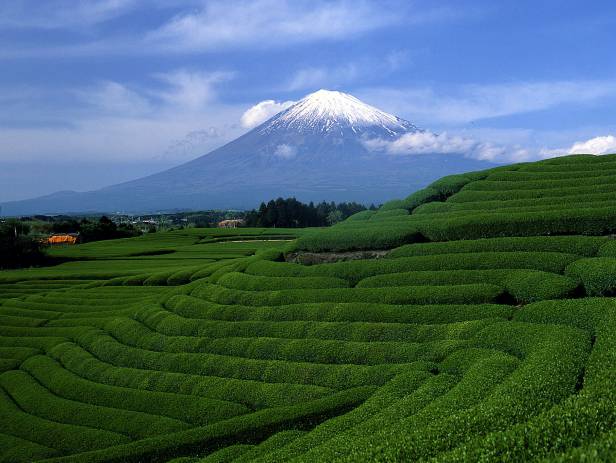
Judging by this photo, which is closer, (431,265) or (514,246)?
(514,246)

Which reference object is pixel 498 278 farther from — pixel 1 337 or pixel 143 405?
pixel 1 337

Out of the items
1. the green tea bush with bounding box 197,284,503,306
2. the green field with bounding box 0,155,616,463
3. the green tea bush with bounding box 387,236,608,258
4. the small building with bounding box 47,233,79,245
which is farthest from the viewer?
the small building with bounding box 47,233,79,245

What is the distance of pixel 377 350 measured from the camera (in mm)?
20703

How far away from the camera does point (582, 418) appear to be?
9938 millimetres

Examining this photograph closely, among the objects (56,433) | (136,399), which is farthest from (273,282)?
(56,433)

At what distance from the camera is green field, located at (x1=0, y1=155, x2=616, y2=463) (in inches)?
491

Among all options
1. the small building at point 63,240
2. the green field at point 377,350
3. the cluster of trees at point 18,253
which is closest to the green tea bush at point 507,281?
the green field at point 377,350

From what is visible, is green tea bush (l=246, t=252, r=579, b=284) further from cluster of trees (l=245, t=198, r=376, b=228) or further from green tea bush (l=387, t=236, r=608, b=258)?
cluster of trees (l=245, t=198, r=376, b=228)

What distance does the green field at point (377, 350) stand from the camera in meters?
12.5

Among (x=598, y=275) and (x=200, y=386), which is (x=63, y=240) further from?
(x=598, y=275)

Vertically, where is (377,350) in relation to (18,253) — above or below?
below

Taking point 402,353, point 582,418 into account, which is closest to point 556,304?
point 402,353

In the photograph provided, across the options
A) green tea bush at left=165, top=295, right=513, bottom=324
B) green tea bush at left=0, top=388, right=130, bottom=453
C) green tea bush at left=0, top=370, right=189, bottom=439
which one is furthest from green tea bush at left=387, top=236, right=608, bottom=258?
green tea bush at left=0, top=388, right=130, bottom=453

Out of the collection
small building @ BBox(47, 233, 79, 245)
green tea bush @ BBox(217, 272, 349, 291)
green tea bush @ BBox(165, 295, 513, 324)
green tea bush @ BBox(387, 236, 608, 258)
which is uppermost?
small building @ BBox(47, 233, 79, 245)
